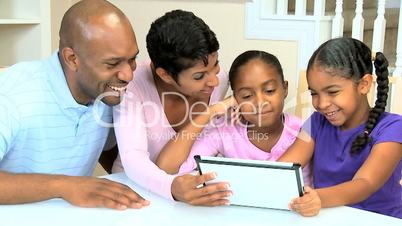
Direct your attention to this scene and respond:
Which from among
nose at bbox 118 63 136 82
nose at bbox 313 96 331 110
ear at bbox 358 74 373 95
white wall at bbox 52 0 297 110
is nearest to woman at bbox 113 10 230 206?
nose at bbox 118 63 136 82

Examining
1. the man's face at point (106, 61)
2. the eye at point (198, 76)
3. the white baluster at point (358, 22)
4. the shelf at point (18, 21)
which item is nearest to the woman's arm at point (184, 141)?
the eye at point (198, 76)

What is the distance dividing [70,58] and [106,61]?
0.10m

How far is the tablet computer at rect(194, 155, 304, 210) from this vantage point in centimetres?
105

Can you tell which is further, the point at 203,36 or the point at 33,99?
the point at 203,36

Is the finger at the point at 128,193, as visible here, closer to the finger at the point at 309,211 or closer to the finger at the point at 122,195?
the finger at the point at 122,195

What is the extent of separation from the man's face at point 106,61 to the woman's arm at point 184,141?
0.70ft

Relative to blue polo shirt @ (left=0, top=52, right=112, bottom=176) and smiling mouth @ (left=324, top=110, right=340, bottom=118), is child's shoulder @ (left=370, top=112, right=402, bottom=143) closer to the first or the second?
smiling mouth @ (left=324, top=110, right=340, bottom=118)

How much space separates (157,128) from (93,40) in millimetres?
363

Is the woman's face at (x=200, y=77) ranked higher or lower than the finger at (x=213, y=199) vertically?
higher

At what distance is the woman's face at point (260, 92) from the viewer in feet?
4.76

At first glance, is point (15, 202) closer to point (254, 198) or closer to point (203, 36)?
point (254, 198)

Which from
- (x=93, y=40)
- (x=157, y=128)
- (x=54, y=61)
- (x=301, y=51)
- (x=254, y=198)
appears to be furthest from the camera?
(x=301, y=51)

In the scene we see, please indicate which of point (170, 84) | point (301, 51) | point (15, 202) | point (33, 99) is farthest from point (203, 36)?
point (301, 51)

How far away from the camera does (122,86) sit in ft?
4.41
